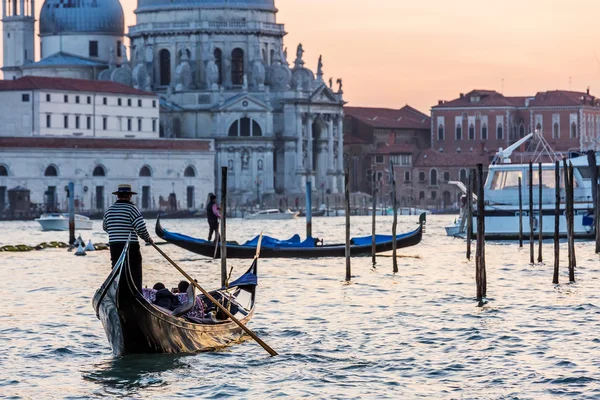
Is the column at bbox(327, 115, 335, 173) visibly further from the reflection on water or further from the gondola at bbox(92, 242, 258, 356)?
the reflection on water

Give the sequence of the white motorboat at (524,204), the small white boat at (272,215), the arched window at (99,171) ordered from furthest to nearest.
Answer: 1. the arched window at (99,171)
2. the small white boat at (272,215)
3. the white motorboat at (524,204)

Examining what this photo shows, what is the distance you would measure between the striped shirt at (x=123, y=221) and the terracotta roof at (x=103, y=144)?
2522 inches

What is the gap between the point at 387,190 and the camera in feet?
353

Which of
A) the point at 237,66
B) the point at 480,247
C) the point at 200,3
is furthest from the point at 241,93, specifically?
the point at 480,247

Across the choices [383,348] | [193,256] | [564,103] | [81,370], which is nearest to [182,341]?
[81,370]

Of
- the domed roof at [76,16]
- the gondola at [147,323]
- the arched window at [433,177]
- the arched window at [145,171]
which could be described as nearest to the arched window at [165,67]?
the domed roof at [76,16]

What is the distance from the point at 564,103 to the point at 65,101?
38.0m

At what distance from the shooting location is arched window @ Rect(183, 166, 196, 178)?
3494 inches

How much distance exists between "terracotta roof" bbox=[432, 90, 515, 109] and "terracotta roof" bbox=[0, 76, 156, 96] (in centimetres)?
2640

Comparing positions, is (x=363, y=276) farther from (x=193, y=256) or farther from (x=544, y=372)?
(x=544, y=372)

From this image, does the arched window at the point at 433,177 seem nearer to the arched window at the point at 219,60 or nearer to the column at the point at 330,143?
the column at the point at 330,143

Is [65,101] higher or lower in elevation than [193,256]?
higher

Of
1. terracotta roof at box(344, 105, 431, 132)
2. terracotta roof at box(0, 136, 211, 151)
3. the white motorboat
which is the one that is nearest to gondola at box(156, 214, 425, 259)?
the white motorboat

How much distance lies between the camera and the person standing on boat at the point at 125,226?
18.4 meters
